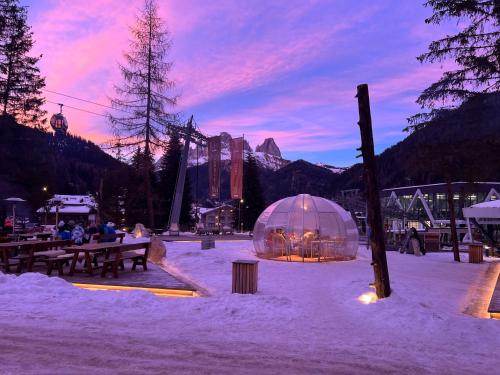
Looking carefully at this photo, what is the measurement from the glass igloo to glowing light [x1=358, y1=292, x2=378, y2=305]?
7.77 m

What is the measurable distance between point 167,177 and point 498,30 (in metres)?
38.3

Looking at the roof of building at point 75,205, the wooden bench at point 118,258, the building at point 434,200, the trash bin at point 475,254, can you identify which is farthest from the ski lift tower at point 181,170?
the building at point 434,200

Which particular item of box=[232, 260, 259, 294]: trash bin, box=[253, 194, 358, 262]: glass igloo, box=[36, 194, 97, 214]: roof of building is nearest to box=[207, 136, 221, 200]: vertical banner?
box=[253, 194, 358, 262]: glass igloo

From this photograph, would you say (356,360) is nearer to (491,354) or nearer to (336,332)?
(336,332)

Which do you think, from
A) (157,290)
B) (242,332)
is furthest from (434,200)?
(242,332)

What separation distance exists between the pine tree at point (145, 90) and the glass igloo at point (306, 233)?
12.5 meters

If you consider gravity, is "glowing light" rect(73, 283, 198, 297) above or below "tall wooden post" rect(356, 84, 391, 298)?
below

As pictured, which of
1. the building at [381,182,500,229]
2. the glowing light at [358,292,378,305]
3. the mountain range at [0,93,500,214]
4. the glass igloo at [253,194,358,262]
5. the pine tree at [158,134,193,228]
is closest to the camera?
the glowing light at [358,292,378,305]

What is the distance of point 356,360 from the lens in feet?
17.0

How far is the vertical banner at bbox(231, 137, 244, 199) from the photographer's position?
99.6 feet

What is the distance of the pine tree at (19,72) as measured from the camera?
3322cm

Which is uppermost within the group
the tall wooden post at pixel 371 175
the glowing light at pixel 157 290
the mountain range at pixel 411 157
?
the mountain range at pixel 411 157

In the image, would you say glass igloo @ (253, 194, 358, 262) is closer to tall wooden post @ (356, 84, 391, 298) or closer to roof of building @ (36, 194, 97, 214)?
tall wooden post @ (356, 84, 391, 298)

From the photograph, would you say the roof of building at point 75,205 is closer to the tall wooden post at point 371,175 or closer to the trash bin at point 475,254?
the trash bin at point 475,254
